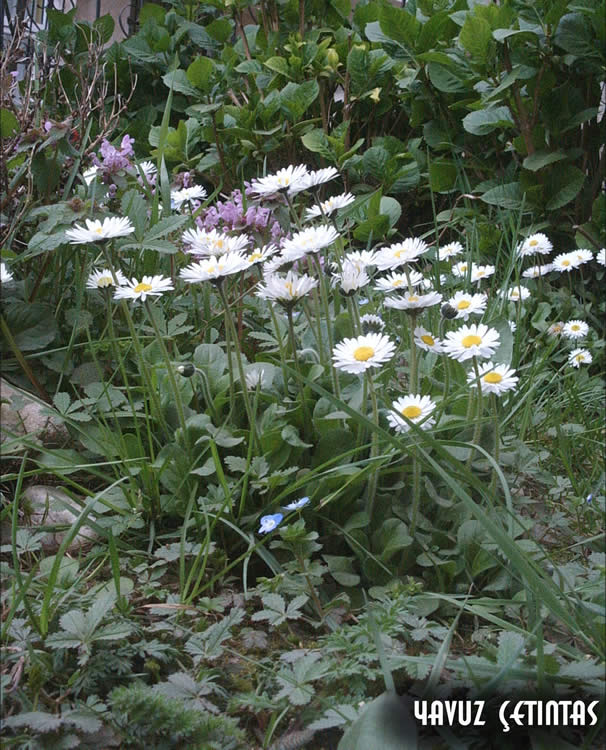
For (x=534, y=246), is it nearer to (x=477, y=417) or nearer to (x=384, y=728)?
(x=477, y=417)

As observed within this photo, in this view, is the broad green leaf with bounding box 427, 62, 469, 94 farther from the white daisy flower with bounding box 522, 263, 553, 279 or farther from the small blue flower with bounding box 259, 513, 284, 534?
the small blue flower with bounding box 259, 513, 284, 534

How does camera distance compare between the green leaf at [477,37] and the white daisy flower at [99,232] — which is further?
the green leaf at [477,37]

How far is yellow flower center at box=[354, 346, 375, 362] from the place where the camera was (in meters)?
1.29

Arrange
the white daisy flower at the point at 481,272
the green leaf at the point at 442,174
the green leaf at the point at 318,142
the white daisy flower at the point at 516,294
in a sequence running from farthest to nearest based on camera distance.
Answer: the green leaf at the point at 318,142, the green leaf at the point at 442,174, the white daisy flower at the point at 516,294, the white daisy flower at the point at 481,272

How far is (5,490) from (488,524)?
1.07 meters

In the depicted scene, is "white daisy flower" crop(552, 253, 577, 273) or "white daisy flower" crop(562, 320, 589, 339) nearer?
"white daisy flower" crop(562, 320, 589, 339)

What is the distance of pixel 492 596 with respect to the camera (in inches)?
52.5

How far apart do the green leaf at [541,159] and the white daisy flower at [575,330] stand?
0.69 meters

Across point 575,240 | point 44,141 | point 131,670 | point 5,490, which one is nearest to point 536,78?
point 575,240

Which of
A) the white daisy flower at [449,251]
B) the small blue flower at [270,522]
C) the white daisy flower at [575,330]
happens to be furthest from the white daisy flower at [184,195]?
the small blue flower at [270,522]

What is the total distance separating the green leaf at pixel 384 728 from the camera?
0.93 metres

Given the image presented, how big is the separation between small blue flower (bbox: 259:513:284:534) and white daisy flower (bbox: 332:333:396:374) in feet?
0.93

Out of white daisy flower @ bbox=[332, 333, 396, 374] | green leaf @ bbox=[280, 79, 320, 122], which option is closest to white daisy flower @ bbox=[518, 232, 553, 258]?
white daisy flower @ bbox=[332, 333, 396, 374]

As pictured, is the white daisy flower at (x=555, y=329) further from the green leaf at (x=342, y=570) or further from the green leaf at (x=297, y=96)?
the green leaf at (x=297, y=96)
